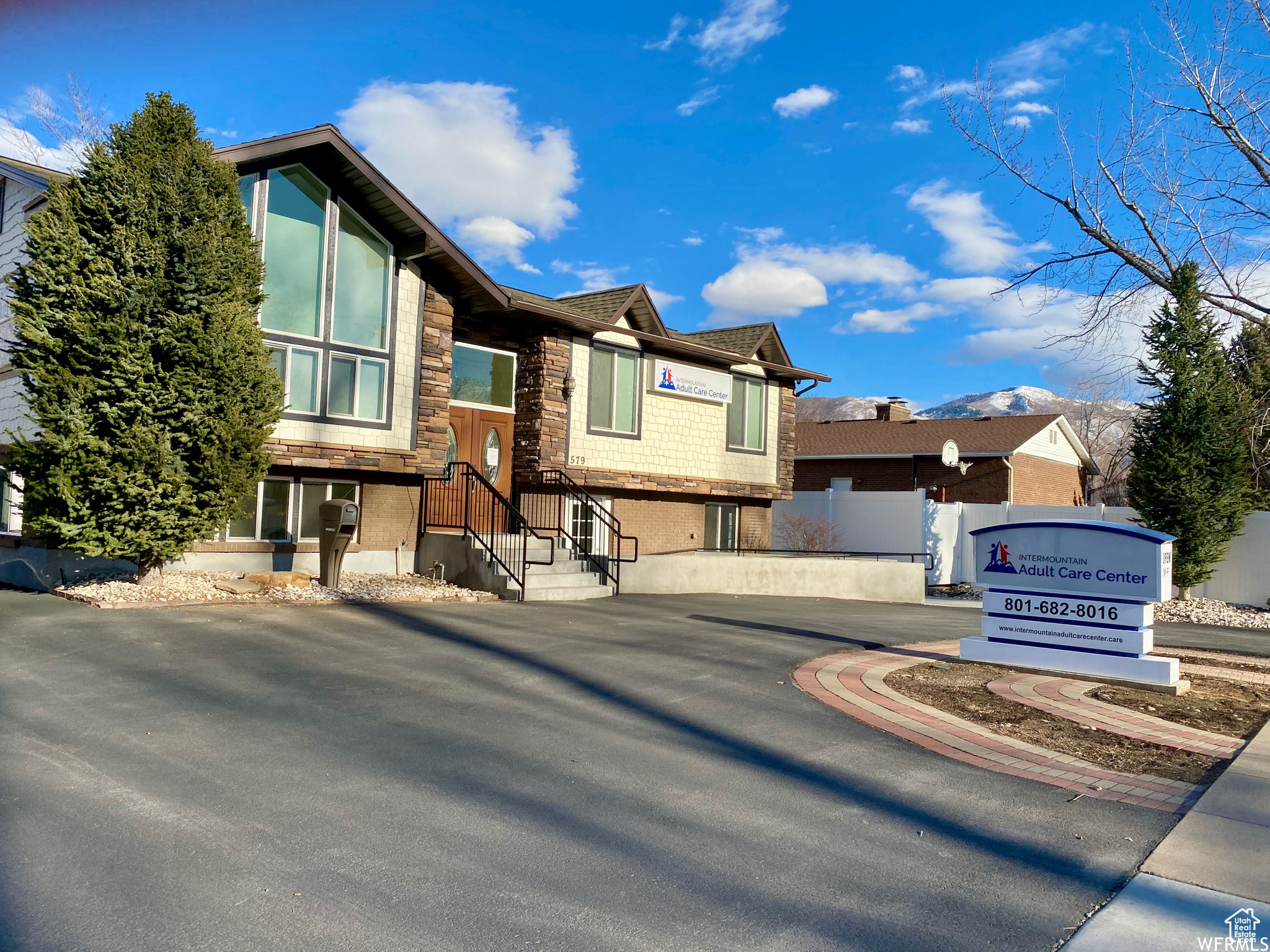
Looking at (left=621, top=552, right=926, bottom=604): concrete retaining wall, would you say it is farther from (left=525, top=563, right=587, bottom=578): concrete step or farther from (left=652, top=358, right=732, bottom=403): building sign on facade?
(left=652, top=358, right=732, bottom=403): building sign on facade

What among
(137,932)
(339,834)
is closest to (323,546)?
(339,834)

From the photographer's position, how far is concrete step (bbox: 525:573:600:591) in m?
13.8

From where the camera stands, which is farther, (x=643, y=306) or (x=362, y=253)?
(x=643, y=306)

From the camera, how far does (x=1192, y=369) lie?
55.7 ft

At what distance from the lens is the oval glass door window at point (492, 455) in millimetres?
17375

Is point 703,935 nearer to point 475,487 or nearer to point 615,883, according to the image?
point 615,883

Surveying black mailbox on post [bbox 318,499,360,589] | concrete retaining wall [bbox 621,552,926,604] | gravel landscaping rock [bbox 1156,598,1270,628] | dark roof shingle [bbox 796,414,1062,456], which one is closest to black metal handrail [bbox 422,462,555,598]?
concrete retaining wall [bbox 621,552,926,604]

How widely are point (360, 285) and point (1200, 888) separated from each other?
13.3m

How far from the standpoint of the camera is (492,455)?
17469mm

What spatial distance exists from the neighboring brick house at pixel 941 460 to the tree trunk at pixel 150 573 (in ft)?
85.8

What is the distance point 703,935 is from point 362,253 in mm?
12947

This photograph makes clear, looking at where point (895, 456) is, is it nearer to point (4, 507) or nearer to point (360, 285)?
point (360, 285)

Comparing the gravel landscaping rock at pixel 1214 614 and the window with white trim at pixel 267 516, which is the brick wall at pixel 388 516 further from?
the gravel landscaping rock at pixel 1214 614

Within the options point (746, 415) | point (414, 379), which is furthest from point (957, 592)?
point (414, 379)
